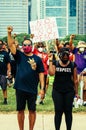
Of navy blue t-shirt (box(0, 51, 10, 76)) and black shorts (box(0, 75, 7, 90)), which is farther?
black shorts (box(0, 75, 7, 90))


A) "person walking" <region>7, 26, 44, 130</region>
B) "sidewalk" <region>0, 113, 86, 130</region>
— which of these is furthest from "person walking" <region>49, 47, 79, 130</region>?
"sidewalk" <region>0, 113, 86, 130</region>

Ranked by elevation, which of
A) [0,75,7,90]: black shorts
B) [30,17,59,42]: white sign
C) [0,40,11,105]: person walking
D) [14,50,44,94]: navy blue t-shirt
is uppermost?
[30,17,59,42]: white sign

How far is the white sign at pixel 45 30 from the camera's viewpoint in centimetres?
1371

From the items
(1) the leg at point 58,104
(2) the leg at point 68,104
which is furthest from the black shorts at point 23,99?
(2) the leg at point 68,104

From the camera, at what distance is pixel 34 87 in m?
8.92

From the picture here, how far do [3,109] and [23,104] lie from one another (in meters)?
3.73

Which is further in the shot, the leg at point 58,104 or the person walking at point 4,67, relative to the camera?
the person walking at point 4,67

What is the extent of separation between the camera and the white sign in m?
13.7

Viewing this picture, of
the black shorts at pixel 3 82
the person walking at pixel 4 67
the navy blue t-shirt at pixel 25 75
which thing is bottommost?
the black shorts at pixel 3 82

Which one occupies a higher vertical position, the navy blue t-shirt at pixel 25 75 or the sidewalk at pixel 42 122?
the navy blue t-shirt at pixel 25 75

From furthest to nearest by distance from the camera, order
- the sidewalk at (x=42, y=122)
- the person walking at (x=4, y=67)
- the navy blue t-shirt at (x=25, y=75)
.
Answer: the person walking at (x=4, y=67) < the sidewalk at (x=42, y=122) < the navy blue t-shirt at (x=25, y=75)

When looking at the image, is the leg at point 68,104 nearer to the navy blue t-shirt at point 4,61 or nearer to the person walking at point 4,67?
the person walking at point 4,67

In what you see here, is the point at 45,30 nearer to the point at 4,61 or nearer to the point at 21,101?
the point at 4,61

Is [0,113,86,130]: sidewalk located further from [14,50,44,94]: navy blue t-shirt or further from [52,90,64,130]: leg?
[14,50,44,94]: navy blue t-shirt
